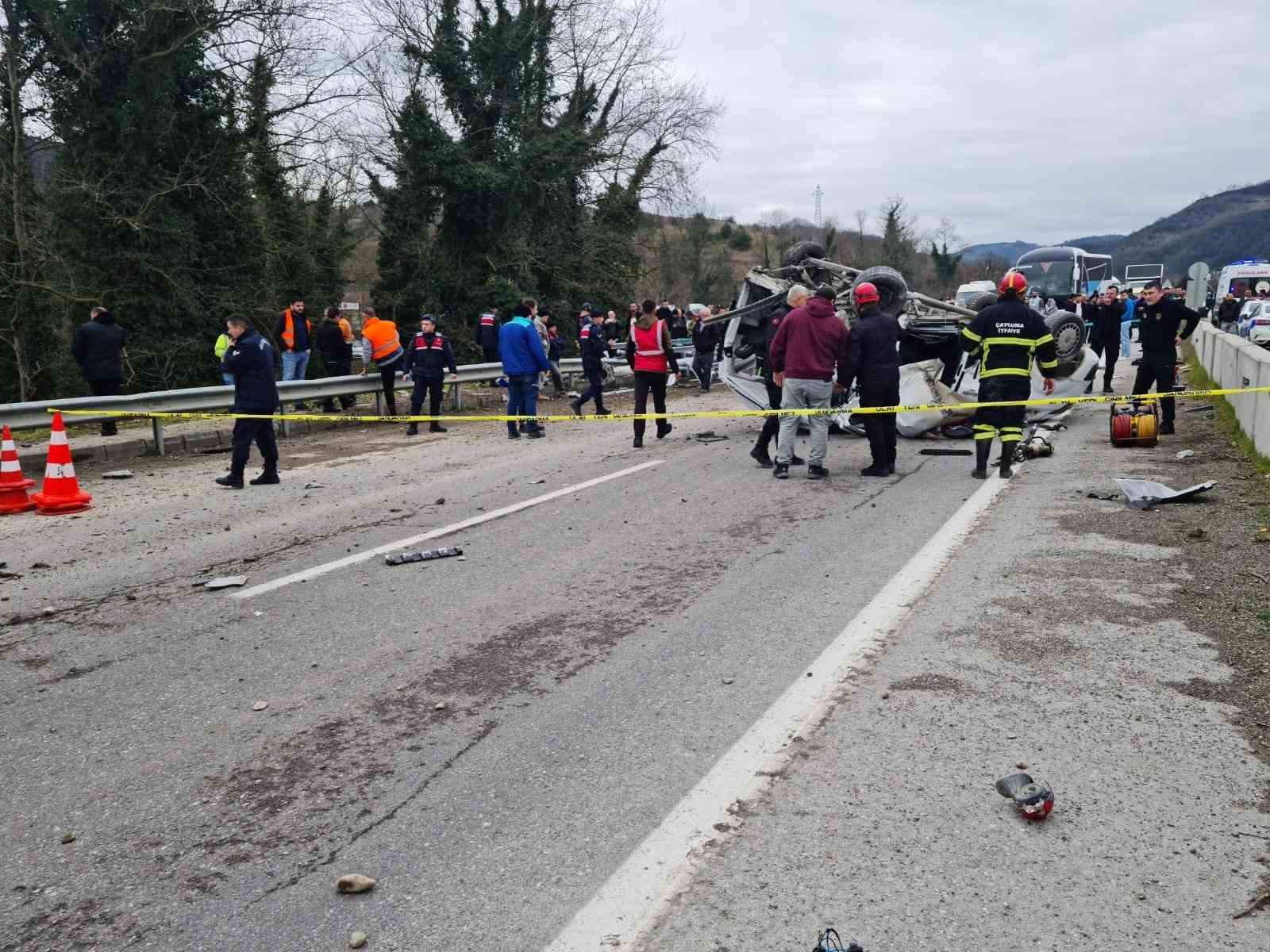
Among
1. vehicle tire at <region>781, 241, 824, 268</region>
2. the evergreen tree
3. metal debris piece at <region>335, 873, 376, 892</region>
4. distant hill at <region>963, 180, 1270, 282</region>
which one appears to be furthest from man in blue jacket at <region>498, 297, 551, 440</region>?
distant hill at <region>963, 180, 1270, 282</region>

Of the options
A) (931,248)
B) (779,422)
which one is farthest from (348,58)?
(931,248)

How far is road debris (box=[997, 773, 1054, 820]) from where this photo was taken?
10.7 ft

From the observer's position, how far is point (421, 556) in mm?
6984

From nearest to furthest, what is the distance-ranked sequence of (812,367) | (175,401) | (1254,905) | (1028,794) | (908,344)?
(1254,905), (1028,794), (812,367), (175,401), (908,344)

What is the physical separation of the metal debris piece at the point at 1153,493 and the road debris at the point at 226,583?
6.79m

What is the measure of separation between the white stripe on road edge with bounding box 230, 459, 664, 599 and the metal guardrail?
6128 mm

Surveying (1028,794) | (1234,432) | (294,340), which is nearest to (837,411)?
(1234,432)

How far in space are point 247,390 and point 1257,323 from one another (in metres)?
31.0

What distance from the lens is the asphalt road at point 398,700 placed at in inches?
117

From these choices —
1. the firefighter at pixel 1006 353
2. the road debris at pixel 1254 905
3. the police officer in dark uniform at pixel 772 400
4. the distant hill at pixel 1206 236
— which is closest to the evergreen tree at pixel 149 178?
the police officer in dark uniform at pixel 772 400

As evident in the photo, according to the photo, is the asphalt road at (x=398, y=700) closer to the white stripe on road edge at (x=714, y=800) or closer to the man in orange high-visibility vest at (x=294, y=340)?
the white stripe on road edge at (x=714, y=800)

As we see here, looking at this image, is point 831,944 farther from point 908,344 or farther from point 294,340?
point 294,340

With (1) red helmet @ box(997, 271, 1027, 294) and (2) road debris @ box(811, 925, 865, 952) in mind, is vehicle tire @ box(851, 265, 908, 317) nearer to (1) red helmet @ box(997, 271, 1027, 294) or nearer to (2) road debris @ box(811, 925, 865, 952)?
(1) red helmet @ box(997, 271, 1027, 294)

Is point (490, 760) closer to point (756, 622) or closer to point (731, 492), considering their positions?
point (756, 622)
